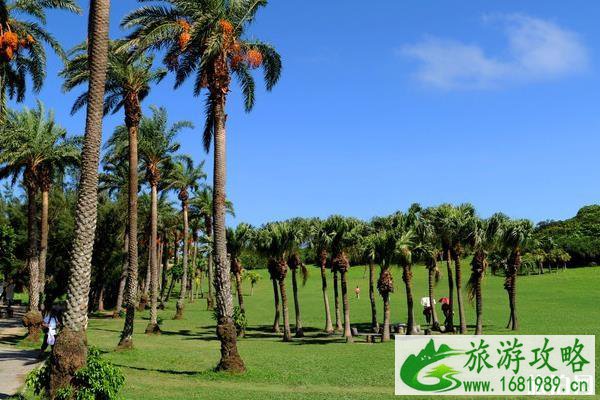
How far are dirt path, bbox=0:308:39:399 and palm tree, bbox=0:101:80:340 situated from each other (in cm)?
242

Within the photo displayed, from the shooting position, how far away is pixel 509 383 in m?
17.3

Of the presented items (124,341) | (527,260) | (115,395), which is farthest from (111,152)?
(527,260)

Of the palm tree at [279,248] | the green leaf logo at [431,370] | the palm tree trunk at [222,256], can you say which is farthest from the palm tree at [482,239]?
the palm tree trunk at [222,256]

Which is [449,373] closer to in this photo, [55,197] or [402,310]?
[402,310]

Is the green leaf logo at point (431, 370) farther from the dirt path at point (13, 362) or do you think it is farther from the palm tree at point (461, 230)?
the palm tree at point (461, 230)

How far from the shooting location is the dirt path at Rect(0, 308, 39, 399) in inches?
676

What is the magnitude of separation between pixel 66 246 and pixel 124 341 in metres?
24.2

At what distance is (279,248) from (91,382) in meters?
22.7

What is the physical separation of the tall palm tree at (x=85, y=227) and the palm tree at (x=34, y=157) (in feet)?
60.5

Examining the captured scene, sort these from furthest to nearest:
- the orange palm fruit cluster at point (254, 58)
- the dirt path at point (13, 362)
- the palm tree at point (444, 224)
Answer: the palm tree at point (444, 224) < the orange palm fruit cluster at point (254, 58) < the dirt path at point (13, 362)

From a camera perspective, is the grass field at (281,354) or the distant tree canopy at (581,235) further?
the distant tree canopy at (581,235)

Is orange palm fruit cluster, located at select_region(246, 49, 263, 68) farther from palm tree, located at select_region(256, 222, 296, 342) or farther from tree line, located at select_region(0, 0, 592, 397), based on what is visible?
palm tree, located at select_region(256, 222, 296, 342)

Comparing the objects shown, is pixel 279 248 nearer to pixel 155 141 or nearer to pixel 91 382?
pixel 155 141

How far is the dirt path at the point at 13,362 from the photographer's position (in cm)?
1717
